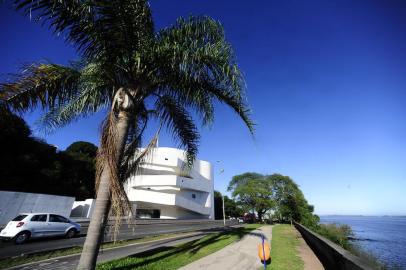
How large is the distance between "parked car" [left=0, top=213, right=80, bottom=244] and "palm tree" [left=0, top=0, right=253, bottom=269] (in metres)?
7.78

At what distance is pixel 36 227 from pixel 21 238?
786mm

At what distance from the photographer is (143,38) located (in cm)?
614

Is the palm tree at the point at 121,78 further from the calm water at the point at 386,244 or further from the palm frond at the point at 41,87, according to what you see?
the calm water at the point at 386,244

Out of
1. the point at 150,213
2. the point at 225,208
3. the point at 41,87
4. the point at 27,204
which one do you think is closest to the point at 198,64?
the point at 41,87

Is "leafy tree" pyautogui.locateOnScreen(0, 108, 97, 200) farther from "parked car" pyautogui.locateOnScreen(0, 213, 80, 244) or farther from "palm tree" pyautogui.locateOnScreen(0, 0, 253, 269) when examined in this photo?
"palm tree" pyautogui.locateOnScreen(0, 0, 253, 269)

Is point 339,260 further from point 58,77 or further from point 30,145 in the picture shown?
point 30,145

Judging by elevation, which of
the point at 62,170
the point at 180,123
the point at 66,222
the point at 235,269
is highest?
the point at 62,170

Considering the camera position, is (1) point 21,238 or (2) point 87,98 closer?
(2) point 87,98

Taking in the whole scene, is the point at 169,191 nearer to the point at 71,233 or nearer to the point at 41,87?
the point at 71,233

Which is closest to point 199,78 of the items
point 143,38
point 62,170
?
point 143,38

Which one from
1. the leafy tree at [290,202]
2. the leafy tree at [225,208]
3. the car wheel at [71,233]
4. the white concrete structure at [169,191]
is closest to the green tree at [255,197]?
the leafy tree at [290,202]

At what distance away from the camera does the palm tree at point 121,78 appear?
5180 mm

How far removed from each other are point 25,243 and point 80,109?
9096 millimetres

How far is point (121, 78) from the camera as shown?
659 centimetres
